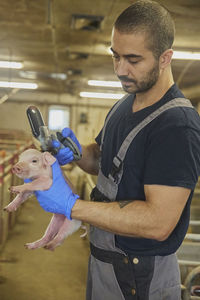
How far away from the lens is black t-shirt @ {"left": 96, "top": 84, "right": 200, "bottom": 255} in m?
1.26

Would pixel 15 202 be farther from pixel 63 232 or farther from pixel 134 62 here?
pixel 134 62

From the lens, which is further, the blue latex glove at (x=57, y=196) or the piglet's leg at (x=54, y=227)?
the piglet's leg at (x=54, y=227)

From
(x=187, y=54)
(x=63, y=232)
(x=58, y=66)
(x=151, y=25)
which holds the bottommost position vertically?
(x=63, y=232)

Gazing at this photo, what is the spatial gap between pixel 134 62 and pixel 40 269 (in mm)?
3626

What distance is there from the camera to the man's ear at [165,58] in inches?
54.7

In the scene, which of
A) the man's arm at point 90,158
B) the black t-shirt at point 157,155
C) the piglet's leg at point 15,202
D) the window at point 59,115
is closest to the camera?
the black t-shirt at point 157,155

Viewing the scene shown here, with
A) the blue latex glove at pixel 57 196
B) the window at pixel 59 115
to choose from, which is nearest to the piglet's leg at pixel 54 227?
the blue latex glove at pixel 57 196

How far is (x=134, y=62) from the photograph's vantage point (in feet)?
4.58

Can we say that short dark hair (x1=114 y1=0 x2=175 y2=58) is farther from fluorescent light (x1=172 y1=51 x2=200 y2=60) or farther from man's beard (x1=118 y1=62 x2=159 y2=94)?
fluorescent light (x1=172 y1=51 x2=200 y2=60)

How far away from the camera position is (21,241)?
507cm

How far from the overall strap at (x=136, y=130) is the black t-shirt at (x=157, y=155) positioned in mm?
18

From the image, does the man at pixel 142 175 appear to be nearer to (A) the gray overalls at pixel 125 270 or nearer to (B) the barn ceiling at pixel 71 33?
(A) the gray overalls at pixel 125 270

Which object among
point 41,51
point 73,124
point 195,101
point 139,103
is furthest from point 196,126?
point 73,124

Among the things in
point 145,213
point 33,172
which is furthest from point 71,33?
point 145,213
